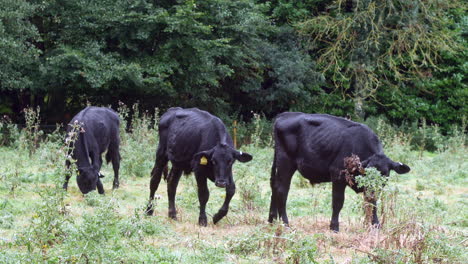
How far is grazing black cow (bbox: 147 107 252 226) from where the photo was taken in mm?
9359

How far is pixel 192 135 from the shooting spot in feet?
32.8

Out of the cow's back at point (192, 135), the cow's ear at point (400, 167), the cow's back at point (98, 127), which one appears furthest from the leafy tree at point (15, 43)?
the cow's ear at point (400, 167)

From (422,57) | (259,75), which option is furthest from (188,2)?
(422,57)

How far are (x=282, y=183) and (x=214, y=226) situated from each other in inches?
43.9

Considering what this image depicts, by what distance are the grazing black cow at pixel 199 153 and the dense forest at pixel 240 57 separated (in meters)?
10.7

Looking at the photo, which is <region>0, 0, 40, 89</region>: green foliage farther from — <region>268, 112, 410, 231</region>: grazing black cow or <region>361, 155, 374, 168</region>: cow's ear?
<region>361, 155, 374, 168</region>: cow's ear

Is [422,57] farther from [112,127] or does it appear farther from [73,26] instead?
[112,127]

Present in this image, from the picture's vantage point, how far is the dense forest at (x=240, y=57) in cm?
2161

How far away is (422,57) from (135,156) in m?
16.3

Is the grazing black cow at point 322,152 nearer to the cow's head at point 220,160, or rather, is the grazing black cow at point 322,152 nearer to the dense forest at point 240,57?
the cow's head at point 220,160

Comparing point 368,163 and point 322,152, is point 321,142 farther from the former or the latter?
point 368,163

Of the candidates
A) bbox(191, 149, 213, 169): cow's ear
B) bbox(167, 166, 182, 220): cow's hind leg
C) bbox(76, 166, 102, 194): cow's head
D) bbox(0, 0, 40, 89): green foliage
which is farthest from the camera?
bbox(0, 0, 40, 89): green foliage

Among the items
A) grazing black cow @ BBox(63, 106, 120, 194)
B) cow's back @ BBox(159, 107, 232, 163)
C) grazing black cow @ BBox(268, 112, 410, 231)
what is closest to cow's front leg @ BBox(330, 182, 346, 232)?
grazing black cow @ BBox(268, 112, 410, 231)

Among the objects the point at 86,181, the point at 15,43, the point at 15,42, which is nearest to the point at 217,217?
the point at 86,181
